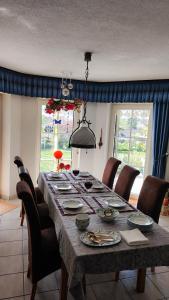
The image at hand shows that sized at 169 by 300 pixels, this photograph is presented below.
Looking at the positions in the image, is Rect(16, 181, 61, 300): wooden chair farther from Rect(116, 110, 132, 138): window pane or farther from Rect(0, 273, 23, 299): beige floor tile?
Rect(116, 110, 132, 138): window pane

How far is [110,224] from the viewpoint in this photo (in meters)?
1.99

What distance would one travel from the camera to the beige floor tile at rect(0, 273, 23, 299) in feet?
A: 6.81

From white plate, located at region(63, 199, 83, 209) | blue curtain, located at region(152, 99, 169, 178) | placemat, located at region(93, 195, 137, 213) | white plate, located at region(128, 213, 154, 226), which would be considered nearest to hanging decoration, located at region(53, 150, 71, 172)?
placemat, located at region(93, 195, 137, 213)

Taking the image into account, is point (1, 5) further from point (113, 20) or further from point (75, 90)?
point (75, 90)

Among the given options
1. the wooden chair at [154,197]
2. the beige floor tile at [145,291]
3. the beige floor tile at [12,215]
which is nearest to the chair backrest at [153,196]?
the wooden chair at [154,197]

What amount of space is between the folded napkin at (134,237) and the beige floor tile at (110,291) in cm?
76

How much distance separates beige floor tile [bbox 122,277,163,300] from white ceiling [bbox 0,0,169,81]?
2390 mm

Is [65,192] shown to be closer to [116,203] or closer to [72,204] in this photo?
[72,204]

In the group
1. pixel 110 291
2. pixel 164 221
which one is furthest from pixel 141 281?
pixel 164 221

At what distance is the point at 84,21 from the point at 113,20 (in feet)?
0.78

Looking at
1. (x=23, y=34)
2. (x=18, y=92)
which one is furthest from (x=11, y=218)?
(x=23, y=34)

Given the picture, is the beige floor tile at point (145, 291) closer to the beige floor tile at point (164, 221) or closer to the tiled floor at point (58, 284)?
the tiled floor at point (58, 284)

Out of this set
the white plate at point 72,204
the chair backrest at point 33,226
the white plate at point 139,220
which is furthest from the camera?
the white plate at point 72,204

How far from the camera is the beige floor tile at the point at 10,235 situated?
2.98 metres
